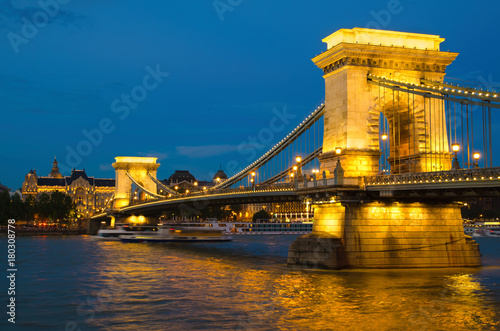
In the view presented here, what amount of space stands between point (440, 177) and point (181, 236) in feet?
177

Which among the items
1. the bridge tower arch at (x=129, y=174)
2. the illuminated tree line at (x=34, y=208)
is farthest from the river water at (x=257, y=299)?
the illuminated tree line at (x=34, y=208)

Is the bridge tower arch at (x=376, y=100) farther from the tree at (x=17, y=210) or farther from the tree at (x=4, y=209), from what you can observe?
the tree at (x=17, y=210)

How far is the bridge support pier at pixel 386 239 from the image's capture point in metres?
33.6

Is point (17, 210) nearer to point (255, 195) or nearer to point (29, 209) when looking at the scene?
point (29, 209)

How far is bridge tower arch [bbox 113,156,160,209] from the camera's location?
118 meters

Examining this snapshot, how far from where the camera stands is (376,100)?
3669cm

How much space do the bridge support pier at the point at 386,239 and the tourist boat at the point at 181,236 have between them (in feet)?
146

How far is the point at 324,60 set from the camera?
3803cm

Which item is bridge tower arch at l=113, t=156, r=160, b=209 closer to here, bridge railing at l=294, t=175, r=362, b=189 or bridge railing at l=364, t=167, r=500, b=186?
bridge railing at l=294, t=175, r=362, b=189

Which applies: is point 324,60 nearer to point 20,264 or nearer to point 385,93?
point 385,93

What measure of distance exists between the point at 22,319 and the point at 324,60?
23.5 m

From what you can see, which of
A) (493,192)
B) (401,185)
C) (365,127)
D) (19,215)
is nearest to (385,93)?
(365,127)

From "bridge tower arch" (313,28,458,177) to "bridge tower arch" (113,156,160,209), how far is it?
281 ft

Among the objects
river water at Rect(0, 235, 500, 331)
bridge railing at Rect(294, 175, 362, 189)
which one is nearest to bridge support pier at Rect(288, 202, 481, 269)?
river water at Rect(0, 235, 500, 331)
